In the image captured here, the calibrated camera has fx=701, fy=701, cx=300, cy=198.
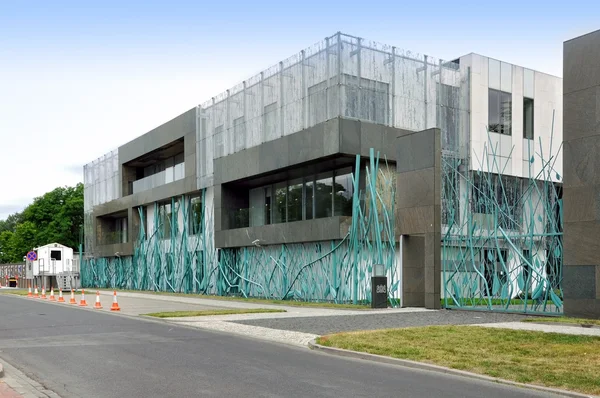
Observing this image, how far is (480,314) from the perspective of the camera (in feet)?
72.6

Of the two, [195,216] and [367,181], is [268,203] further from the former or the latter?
[367,181]

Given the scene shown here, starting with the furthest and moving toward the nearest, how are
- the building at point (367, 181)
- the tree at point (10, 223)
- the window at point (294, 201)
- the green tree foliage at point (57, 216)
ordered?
the tree at point (10, 223), the green tree foliage at point (57, 216), the window at point (294, 201), the building at point (367, 181)

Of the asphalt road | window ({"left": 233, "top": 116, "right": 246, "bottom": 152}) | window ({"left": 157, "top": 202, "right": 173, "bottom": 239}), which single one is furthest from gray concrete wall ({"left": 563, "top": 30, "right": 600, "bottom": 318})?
window ({"left": 157, "top": 202, "right": 173, "bottom": 239})

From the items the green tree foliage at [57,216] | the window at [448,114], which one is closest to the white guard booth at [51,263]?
the window at [448,114]

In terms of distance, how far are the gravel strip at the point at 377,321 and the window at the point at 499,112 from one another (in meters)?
16.2

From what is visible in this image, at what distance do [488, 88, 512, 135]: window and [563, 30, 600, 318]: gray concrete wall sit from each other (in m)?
16.2

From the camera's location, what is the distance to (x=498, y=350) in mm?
12969

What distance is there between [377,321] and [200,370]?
9451 millimetres

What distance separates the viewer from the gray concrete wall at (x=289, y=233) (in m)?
30.6

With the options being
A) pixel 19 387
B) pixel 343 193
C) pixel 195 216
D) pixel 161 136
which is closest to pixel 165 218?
pixel 195 216

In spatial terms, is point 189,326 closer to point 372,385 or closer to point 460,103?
point 372,385

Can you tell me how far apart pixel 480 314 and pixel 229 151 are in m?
20.2

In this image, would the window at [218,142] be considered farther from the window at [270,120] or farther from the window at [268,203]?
the window at [270,120]

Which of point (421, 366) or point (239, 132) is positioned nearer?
point (421, 366)
